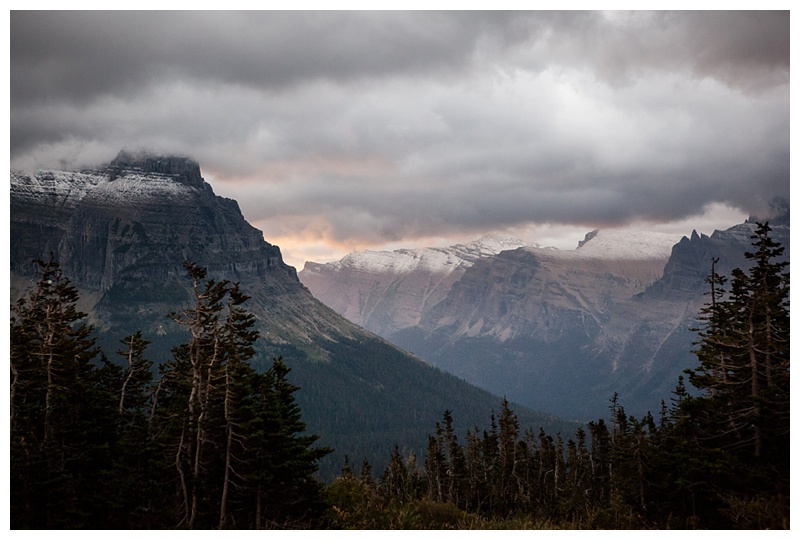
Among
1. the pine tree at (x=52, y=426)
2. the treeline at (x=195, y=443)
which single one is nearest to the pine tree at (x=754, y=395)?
the treeline at (x=195, y=443)

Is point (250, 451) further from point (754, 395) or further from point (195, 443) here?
point (754, 395)

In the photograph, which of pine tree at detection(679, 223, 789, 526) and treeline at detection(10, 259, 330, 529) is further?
treeline at detection(10, 259, 330, 529)

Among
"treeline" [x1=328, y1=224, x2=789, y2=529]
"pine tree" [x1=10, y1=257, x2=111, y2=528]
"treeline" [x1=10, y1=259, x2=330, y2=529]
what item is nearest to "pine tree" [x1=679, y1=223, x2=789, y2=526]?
"treeline" [x1=328, y1=224, x2=789, y2=529]

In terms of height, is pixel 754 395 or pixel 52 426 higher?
pixel 754 395

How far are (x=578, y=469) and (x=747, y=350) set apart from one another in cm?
6162

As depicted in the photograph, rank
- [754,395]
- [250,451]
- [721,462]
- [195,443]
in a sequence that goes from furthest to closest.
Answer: [195,443] → [250,451] → [721,462] → [754,395]

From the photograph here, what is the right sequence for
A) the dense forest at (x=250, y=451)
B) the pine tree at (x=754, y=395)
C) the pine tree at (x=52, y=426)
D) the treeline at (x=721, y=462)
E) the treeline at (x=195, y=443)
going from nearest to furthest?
the pine tree at (x=52, y=426)
the dense forest at (x=250, y=451)
the treeline at (x=721, y=462)
the pine tree at (x=754, y=395)
the treeline at (x=195, y=443)

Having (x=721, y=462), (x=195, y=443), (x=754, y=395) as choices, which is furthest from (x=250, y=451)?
(x=754, y=395)

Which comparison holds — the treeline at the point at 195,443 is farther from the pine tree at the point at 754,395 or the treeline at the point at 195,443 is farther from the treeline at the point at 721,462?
the pine tree at the point at 754,395

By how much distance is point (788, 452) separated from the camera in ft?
62.4

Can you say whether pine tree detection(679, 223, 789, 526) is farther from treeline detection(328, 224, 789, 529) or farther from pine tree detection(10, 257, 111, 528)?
pine tree detection(10, 257, 111, 528)
